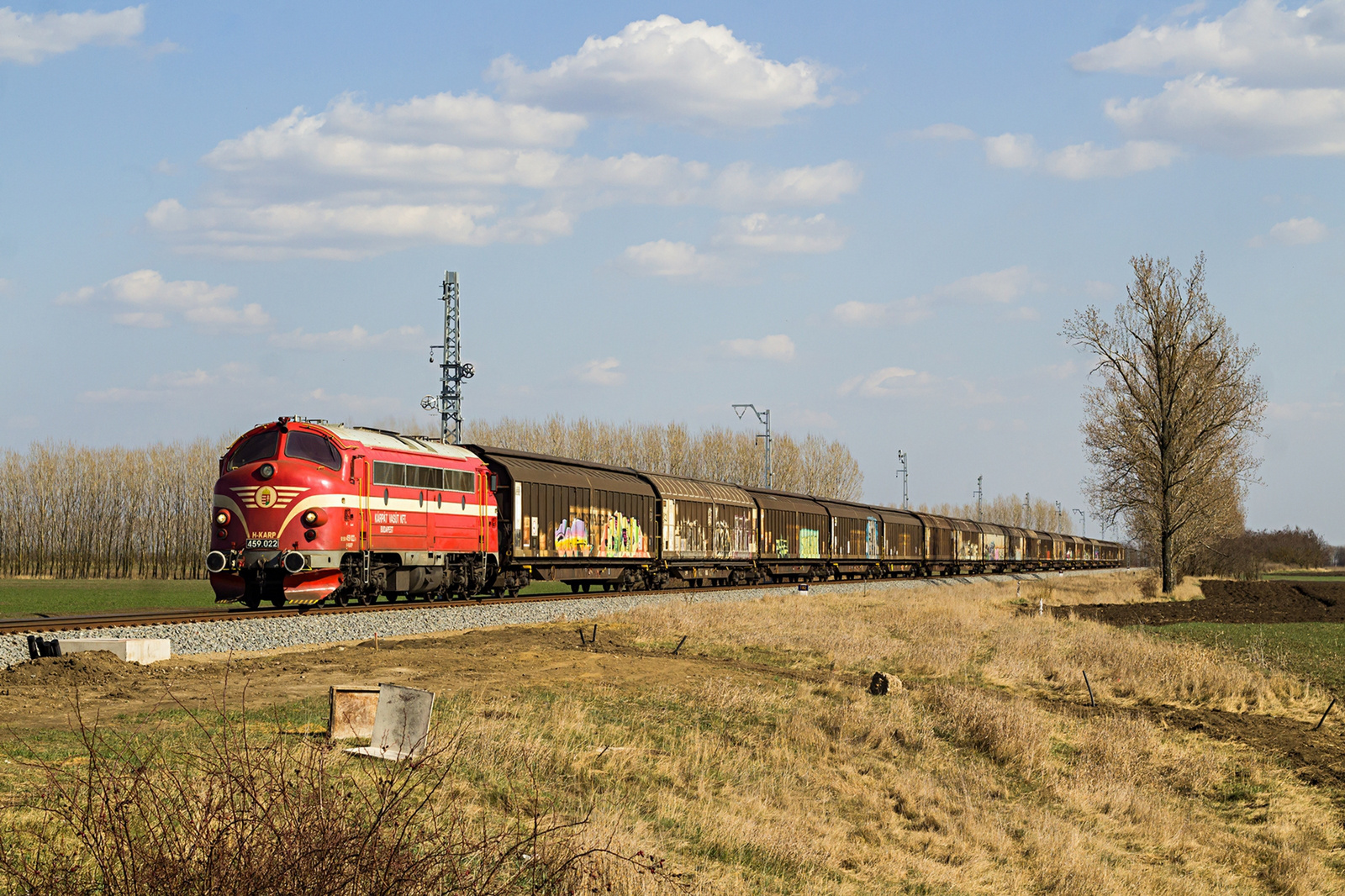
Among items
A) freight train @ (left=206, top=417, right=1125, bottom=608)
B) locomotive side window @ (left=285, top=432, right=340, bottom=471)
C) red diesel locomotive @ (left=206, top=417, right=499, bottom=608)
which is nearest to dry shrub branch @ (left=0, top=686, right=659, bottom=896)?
red diesel locomotive @ (left=206, top=417, right=499, bottom=608)

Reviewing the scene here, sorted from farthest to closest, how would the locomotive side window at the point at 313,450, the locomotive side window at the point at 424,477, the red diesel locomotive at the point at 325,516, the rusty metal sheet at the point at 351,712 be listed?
1. the locomotive side window at the point at 424,477
2. the locomotive side window at the point at 313,450
3. the red diesel locomotive at the point at 325,516
4. the rusty metal sheet at the point at 351,712

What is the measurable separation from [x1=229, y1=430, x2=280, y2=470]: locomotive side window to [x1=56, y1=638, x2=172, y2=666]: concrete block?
7.82 m

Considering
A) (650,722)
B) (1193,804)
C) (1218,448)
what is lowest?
(1193,804)

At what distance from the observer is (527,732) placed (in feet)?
41.9

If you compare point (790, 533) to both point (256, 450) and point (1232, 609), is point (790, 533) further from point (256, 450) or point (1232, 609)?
point (256, 450)

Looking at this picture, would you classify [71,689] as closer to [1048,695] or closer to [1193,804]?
[1193,804]

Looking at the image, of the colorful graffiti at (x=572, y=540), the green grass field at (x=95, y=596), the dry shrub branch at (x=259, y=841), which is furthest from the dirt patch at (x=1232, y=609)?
the dry shrub branch at (x=259, y=841)

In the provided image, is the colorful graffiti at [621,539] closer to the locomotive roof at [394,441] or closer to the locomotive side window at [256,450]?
the locomotive roof at [394,441]

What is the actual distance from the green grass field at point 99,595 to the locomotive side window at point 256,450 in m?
7.29

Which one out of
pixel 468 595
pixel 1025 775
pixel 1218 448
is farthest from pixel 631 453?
pixel 1025 775

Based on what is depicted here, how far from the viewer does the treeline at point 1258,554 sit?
93556mm

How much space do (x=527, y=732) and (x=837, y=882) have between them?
14.0ft

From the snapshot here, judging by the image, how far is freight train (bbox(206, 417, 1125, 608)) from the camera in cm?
2388

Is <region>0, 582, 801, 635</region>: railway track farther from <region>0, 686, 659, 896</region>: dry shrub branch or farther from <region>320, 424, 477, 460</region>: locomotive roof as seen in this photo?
<region>0, 686, 659, 896</region>: dry shrub branch
